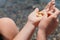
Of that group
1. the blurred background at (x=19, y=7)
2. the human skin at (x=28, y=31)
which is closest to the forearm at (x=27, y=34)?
the human skin at (x=28, y=31)

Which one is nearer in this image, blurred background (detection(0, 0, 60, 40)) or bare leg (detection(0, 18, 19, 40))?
bare leg (detection(0, 18, 19, 40))

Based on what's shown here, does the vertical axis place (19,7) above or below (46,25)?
above

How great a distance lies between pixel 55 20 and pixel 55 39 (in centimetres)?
82

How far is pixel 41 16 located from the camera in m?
0.60

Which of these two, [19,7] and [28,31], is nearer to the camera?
[28,31]

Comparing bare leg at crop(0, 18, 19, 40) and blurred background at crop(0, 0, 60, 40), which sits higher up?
blurred background at crop(0, 0, 60, 40)

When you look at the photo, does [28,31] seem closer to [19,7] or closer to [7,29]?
[7,29]

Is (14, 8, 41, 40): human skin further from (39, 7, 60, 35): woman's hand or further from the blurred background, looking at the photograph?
the blurred background

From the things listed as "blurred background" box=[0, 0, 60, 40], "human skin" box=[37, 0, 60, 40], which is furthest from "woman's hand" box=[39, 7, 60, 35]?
"blurred background" box=[0, 0, 60, 40]

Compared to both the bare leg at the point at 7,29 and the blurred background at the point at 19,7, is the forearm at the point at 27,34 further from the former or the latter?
the blurred background at the point at 19,7

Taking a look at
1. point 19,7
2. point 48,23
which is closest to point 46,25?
point 48,23

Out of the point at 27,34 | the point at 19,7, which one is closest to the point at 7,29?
the point at 27,34

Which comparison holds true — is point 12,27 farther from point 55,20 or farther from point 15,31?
point 55,20

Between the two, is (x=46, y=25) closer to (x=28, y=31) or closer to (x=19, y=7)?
(x=28, y=31)
